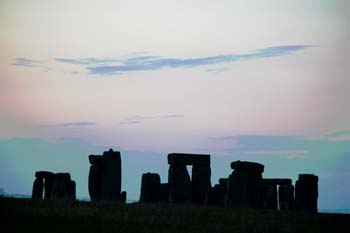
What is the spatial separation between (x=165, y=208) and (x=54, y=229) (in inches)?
308

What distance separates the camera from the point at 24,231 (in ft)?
80.2

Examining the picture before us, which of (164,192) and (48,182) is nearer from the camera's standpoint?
(164,192)

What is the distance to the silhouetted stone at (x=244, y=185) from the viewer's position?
4084 cm

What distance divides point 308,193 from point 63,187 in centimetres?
1308

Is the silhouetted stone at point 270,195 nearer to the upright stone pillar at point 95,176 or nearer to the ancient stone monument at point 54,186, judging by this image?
the upright stone pillar at point 95,176

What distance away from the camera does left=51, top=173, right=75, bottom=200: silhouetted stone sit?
45750 millimetres

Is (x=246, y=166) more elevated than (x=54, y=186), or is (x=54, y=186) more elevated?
(x=246, y=166)

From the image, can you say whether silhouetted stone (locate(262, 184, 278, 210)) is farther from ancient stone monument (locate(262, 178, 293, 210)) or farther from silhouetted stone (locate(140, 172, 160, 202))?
silhouetted stone (locate(140, 172, 160, 202))

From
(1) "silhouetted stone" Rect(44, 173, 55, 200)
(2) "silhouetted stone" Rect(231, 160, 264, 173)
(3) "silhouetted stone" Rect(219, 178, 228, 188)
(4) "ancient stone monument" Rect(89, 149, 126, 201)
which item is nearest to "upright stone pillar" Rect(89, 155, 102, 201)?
(4) "ancient stone monument" Rect(89, 149, 126, 201)

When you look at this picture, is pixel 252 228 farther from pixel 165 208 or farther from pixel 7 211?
pixel 7 211

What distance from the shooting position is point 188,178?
144 ft

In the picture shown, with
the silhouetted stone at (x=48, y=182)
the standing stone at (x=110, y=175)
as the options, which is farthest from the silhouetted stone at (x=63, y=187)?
the standing stone at (x=110, y=175)

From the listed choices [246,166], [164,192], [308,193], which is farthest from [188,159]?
[308,193]

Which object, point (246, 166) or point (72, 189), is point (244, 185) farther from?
point (72, 189)
